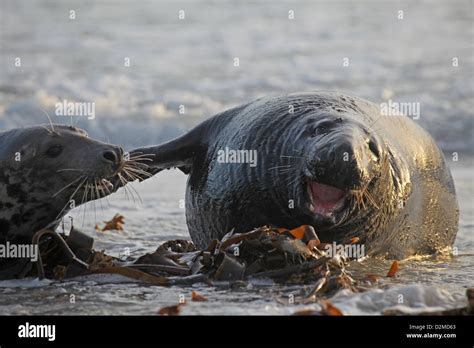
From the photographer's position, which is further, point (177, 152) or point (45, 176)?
point (177, 152)

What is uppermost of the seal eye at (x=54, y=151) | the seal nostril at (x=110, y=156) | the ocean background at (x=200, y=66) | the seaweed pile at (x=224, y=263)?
the ocean background at (x=200, y=66)

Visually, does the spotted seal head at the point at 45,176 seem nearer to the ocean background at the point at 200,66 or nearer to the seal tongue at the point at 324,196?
the seal tongue at the point at 324,196

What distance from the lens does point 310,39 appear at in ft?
77.5

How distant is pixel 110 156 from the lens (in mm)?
6895

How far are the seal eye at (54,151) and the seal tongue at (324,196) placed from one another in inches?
66.2

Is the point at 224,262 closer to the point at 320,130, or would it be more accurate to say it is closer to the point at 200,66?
the point at 320,130

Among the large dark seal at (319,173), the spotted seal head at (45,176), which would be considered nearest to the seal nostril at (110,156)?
the spotted seal head at (45,176)

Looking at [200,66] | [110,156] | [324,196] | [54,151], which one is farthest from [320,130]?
[200,66]

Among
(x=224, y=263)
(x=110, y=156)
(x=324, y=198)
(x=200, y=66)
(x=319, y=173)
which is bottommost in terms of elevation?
(x=224, y=263)

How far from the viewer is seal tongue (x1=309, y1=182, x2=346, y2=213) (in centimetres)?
Result: 689

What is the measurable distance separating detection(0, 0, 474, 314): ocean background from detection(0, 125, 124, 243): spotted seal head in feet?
6.51

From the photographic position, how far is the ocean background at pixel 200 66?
45.6 ft

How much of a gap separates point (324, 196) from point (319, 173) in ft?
1.00
